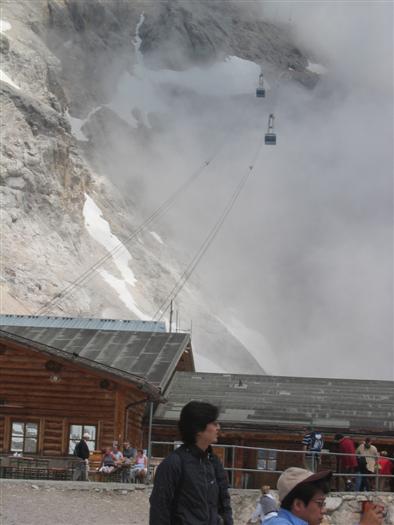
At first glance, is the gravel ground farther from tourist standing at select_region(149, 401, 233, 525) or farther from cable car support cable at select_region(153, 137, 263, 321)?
cable car support cable at select_region(153, 137, 263, 321)

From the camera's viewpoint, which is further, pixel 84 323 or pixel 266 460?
pixel 84 323

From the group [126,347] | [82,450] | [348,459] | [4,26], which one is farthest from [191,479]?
[4,26]

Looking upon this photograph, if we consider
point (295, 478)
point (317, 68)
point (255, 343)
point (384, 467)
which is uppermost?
point (317, 68)

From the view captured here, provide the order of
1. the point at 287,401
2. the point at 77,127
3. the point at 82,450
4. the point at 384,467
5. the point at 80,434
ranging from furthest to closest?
the point at 77,127, the point at 287,401, the point at 80,434, the point at 82,450, the point at 384,467

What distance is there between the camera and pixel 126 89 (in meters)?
136

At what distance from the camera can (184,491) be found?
20.5 ft

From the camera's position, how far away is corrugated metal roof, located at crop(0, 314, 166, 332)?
38344 mm

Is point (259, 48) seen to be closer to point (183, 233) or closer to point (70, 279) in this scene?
point (183, 233)

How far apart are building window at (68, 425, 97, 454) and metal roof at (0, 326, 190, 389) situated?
6.40 feet

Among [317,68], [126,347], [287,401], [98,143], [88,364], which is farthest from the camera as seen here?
[317,68]

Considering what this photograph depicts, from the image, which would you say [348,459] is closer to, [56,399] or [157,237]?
[56,399]

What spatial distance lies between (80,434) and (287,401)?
5521 mm

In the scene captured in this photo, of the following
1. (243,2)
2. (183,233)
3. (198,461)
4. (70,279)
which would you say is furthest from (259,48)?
(198,461)

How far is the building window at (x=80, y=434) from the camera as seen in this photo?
23750 millimetres
